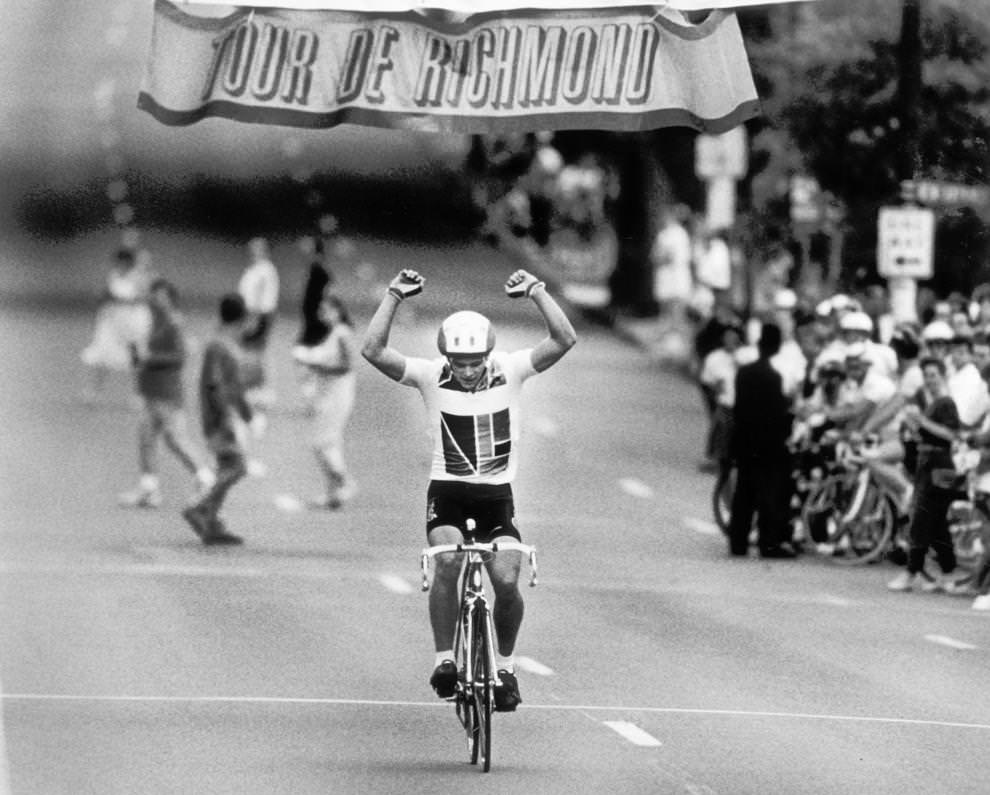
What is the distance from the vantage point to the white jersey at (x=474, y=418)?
12484 mm

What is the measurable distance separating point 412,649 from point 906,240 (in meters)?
10.3

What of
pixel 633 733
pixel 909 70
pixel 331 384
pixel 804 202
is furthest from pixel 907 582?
pixel 804 202

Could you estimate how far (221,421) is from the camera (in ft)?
71.5

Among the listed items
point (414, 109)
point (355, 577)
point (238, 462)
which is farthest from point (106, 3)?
point (238, 462)

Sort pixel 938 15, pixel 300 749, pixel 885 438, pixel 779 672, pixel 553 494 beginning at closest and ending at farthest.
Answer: pixel 300 749 → pixel 779 672 → pixel 885 438 → pixel 938 15 → pixel 553 494

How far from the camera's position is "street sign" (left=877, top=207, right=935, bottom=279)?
25.0 m

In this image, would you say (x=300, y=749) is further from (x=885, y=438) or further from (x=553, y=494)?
(x=553, y=494)

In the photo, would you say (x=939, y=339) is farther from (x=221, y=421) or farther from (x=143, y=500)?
(x=143, y=500)

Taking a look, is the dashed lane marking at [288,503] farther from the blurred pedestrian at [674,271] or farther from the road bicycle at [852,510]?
the blurred pedestrian at [674,271]

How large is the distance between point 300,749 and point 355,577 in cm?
755

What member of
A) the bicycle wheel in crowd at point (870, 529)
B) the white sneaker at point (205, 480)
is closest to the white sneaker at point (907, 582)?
the bicycle wheel in crowd at point (870, 529)

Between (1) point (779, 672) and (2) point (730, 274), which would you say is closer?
(1) point (779, 672)

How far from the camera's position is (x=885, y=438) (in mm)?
21625

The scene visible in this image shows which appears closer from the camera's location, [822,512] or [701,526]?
[822,512]
